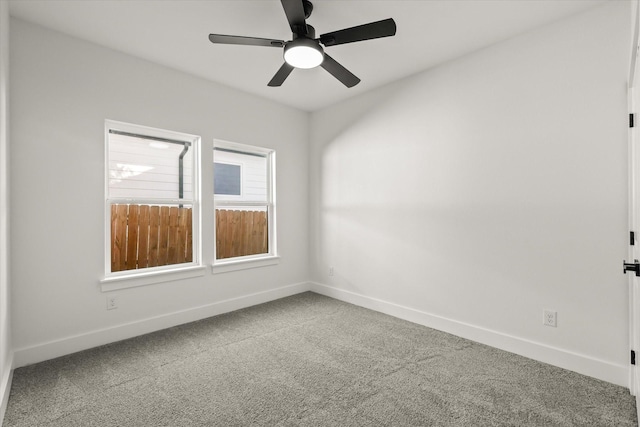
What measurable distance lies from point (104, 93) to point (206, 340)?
2.47 metres

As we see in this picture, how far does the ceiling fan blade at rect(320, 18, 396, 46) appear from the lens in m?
1.94

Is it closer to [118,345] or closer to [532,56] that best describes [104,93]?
[118,345]

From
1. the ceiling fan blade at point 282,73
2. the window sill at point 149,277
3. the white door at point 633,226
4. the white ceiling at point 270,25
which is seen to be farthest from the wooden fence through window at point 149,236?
the white door at point 633,226

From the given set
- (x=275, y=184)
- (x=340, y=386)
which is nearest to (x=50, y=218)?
(x=275, y=184)

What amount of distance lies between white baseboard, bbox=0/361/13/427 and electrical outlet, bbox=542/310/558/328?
12.2 ft

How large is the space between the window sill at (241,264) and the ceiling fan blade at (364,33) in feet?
8.69

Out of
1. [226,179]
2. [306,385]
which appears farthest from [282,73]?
[306,385]

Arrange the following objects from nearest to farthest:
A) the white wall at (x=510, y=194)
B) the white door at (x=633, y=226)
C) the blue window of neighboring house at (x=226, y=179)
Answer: the white door at (x=633, y=226) < the white wall at (x=510, y=194) < the blue window of neighboring house at (x=226, y=179)

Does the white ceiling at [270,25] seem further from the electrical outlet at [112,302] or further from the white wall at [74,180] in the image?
the electrical outlet at [112,302]

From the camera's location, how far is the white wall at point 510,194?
2.26 metres

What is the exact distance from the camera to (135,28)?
2580 mm

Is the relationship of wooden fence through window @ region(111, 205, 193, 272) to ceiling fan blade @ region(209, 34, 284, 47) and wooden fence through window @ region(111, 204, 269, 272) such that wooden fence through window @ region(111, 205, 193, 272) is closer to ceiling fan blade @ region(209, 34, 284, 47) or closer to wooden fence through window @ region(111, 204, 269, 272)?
wooden fence through window @ region(111, 204, 269, 272)

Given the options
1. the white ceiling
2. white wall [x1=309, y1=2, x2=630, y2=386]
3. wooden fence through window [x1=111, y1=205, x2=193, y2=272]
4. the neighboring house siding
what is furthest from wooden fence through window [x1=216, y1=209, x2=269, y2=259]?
the white ceiling

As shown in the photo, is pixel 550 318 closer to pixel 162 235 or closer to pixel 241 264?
pixel 241 264
